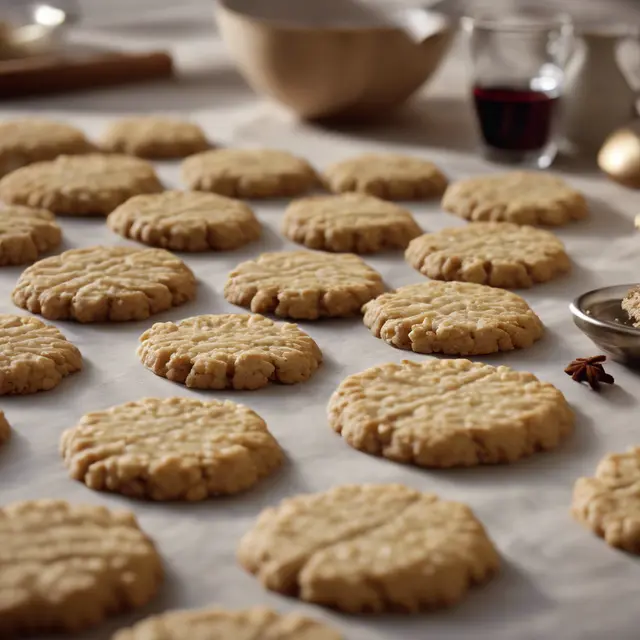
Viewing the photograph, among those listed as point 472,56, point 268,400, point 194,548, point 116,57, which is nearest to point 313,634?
point 194,548

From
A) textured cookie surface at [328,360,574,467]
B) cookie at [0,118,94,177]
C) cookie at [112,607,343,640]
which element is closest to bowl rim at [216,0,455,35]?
cookie at [0,118,94,177]

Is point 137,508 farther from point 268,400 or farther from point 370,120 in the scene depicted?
point 370,120

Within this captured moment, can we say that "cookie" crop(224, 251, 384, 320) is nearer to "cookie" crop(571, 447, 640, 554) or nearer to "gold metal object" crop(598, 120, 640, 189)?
"cookie" crop(571, 447, 640, 554)

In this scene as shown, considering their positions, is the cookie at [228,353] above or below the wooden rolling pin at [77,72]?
below

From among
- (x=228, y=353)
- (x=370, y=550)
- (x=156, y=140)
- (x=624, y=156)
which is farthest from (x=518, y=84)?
(x=370, y=550)

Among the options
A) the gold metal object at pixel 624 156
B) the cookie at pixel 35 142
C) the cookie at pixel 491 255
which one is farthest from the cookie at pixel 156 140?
the gold metal object at pixel 624 156

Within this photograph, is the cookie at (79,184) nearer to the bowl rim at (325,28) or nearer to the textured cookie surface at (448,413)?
the bowl rim at (325,28)
